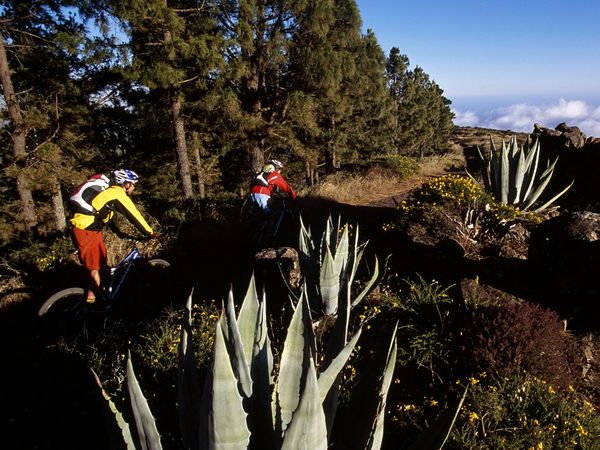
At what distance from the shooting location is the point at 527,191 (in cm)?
707

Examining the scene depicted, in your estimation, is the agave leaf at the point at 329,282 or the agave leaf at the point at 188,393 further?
the agave leaf at the point at 329,282

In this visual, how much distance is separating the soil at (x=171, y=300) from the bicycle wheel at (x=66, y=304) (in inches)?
9.3

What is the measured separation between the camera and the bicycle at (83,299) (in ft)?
15.2

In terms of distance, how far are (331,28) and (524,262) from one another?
11.2 m

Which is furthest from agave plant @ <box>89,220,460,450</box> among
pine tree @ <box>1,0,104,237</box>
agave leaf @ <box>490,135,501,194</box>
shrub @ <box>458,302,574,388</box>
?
pine tree @ <box>1,0,104,237</box>

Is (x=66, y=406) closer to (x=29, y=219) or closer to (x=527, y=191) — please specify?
(x=527, y=191)

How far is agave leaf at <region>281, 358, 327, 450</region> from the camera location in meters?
1.17

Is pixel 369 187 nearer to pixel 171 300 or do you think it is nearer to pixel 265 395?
pixel 171 300

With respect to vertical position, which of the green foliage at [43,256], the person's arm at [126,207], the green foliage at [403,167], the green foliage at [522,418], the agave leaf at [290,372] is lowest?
the green foliage at [522,418]

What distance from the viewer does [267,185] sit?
6.31m

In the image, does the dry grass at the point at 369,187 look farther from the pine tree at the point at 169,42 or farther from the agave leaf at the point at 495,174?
the pine tree at the point at 169,42

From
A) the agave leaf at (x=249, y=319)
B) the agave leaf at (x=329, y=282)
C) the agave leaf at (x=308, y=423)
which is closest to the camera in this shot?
the agave leaf at (x=308, y=423)

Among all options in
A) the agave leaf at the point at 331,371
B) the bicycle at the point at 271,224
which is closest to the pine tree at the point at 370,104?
the bicycle at the point at 271,224

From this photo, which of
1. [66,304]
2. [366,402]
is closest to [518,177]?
[366,402]
